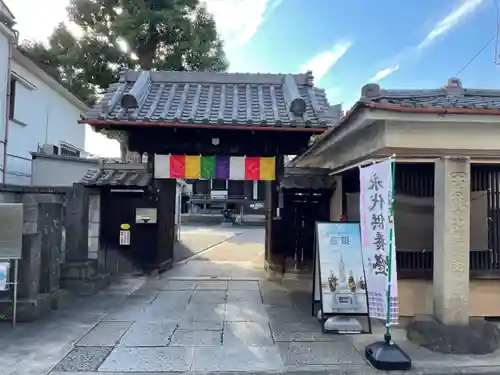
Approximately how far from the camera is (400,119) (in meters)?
6.46

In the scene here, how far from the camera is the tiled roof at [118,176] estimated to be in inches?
424

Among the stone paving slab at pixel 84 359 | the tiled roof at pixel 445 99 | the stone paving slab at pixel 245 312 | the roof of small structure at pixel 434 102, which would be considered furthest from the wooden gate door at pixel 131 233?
the tiled roof at pixel 445 99

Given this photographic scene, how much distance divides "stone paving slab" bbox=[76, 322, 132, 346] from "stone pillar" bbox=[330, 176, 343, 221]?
5.79 metres

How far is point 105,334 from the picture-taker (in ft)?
22.0

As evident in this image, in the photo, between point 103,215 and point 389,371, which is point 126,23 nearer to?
point 103,215

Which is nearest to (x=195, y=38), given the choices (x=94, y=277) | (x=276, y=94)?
(x=276, y=94)

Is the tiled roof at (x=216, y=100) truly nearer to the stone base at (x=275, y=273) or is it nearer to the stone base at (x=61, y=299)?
the stone base at (x=61, y=299)

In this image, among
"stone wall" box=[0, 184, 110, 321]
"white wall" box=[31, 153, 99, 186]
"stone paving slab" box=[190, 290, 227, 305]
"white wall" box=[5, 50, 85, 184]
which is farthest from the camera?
"white wall" box=[5, 50, 85, 184]

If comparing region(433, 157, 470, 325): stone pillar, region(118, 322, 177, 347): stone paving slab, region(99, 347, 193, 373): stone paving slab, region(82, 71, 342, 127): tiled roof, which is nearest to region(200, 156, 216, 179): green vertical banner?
region(82, 71, 342, 127): tiled roof

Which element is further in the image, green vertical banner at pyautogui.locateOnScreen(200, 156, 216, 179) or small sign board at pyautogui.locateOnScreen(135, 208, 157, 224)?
small sign board at pyautogui.locateOnScreen(135, 208, 157, 224)

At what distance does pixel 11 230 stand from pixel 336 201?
7.34m

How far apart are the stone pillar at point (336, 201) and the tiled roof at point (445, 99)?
317 centimetres

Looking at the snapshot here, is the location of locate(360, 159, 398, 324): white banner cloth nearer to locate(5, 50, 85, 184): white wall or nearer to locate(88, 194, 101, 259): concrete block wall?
locate(88, 194, 101, 259): concrete block wall

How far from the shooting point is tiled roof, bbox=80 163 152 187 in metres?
10.8
